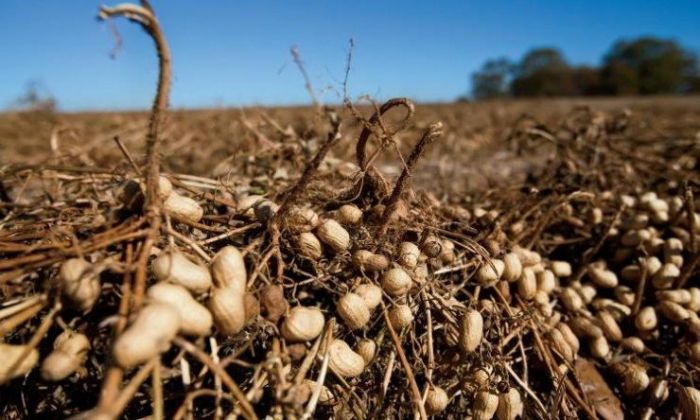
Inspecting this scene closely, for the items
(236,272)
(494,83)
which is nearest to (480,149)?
(236,272)

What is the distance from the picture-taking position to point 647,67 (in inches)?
1826

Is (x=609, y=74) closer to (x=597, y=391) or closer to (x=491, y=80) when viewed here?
(x=491, y=80)

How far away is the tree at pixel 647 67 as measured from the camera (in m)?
42.0

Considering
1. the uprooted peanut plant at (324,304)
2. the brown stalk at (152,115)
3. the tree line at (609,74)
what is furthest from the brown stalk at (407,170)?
the tree line at (609,74)

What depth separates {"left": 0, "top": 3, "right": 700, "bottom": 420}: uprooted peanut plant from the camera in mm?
906

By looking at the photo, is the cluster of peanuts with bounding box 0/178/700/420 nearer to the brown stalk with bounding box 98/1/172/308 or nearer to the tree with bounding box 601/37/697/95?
the brown stalk with bounding box 98/1/172/308

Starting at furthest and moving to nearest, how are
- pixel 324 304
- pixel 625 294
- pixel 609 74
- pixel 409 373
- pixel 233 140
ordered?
pixel 609 74 → pixel 233 140 → pixel 625 294 → pixel 324 304 → pixel 409 373

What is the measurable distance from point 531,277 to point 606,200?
994 mm

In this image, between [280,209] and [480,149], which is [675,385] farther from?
[480,149]

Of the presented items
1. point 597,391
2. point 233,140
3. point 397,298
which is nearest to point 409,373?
point 397,298

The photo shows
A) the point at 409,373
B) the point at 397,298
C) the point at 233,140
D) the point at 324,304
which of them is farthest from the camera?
the point at 233,140

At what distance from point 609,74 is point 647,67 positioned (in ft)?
17.1

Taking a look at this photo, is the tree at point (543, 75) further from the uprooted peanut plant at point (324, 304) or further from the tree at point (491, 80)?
the uprooted peanut plant at point (324, 304)

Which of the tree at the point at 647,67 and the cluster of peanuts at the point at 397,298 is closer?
the cluster of peanuts at the point at 397,298
